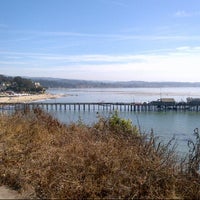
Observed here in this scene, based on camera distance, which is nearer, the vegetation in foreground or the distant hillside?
the vegetation in foreground

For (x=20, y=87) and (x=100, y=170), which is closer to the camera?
(x=100, y=170)

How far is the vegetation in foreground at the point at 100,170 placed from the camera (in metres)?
3.41

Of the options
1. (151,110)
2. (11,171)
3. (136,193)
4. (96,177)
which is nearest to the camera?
(136,193)

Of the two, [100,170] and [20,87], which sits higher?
[20,87]

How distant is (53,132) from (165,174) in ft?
9.82

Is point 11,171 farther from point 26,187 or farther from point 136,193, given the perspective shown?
point 136,193

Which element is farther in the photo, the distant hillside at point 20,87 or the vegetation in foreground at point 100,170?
the distant hillside at point 20,87

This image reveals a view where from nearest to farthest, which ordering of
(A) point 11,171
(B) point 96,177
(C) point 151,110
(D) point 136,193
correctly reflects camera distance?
1. (D) point 136,193
2. (B) point 96,177
3. (A) point 11,171
4. (C) point 151,110

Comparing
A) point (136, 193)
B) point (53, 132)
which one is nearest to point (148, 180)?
point (136, 193)

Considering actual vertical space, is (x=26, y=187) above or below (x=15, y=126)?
below

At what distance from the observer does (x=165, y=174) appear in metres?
3.50

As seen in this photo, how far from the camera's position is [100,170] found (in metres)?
3.74

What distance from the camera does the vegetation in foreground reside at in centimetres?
341

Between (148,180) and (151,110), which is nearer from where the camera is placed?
(148,180)
